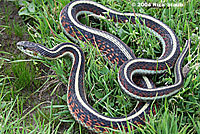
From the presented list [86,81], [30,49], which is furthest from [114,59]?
[30,49]

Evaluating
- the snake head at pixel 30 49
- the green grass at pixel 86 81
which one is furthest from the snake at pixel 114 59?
the green grass at pixel 86 81

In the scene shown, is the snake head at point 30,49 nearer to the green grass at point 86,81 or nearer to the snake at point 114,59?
the snake at point 114,59

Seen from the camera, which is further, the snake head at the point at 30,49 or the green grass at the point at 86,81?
the snake head at the point at 30,49

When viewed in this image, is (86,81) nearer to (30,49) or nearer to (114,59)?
(114,59)

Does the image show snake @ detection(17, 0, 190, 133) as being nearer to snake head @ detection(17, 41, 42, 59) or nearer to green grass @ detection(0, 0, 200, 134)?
snake head @ detection(17, 41, 42, 59)

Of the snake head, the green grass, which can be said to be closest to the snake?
the snake head

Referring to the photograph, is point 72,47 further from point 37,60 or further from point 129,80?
point 129,80
